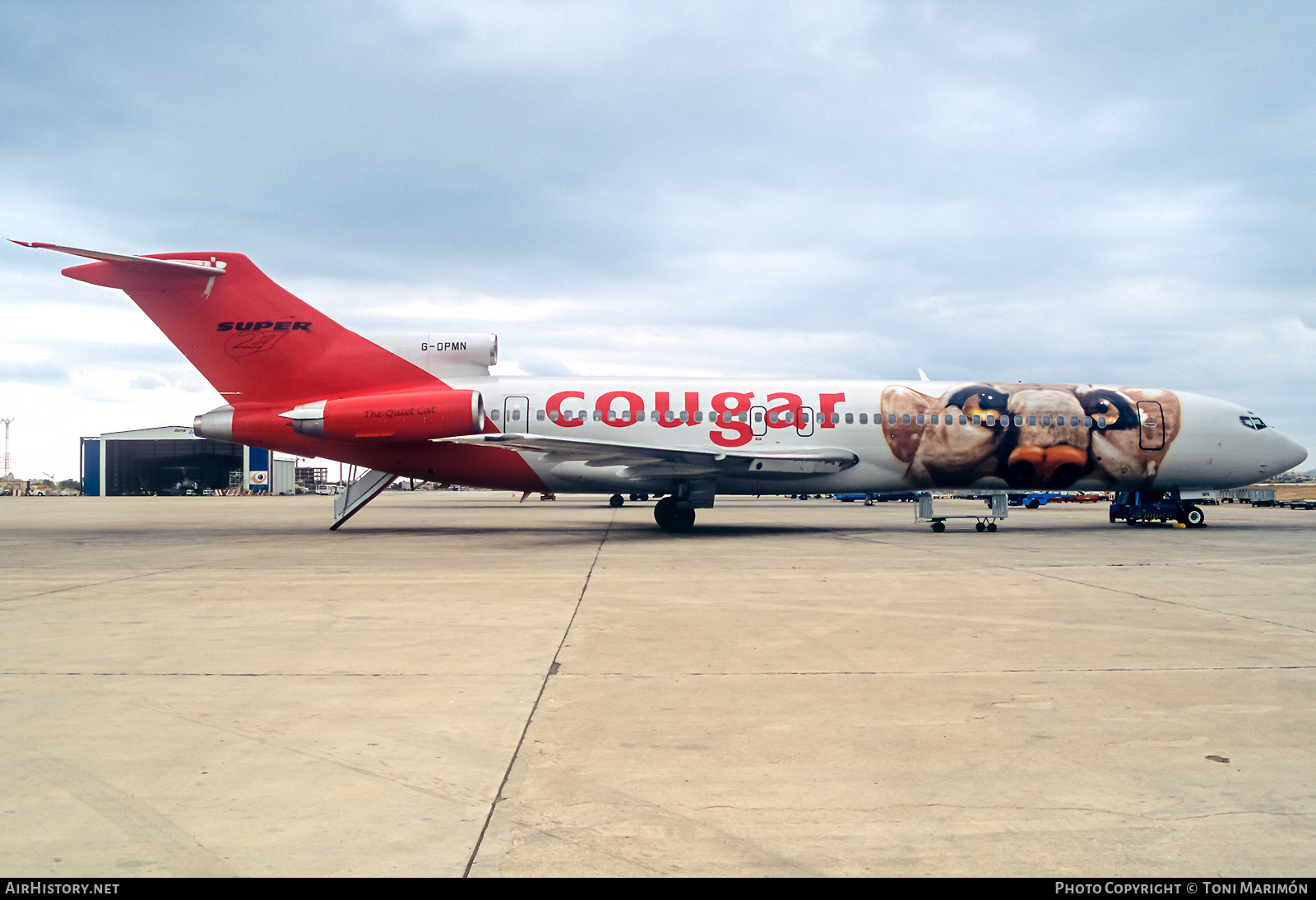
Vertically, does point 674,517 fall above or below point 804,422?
below

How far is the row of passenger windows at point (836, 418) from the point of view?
19.4 m

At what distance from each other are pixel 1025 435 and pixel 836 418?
4717mm

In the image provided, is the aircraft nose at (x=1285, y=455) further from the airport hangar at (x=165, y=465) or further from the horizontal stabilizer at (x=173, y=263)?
the airport hangar at (x=165, y=465)

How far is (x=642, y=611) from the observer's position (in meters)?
8.11

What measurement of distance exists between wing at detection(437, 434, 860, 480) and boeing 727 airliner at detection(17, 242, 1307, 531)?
55 mm

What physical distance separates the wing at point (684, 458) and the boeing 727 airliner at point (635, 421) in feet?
0.18

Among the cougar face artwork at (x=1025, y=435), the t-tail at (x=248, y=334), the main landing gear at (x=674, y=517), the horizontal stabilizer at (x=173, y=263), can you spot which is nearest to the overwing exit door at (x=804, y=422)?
the cougar face artwork at (x=1025, y=435)

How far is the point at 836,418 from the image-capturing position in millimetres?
19688

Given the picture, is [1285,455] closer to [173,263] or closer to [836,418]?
[836,418]

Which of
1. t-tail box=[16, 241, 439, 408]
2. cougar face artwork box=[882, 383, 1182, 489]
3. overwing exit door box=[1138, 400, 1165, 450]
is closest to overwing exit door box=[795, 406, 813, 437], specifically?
cougar face artwork box=[882, 383, 1182, 489]

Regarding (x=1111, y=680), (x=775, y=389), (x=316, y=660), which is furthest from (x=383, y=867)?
(x=775, y=389)

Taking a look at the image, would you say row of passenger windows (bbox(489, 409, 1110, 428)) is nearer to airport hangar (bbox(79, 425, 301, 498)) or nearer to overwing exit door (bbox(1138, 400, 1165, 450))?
overwing exit door (bbox(1138, 400, 1165, 450))

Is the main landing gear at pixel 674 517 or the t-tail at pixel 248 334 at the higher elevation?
the t-tail at pixel 248 334

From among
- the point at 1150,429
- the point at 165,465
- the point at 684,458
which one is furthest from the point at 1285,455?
the point at 165,465
